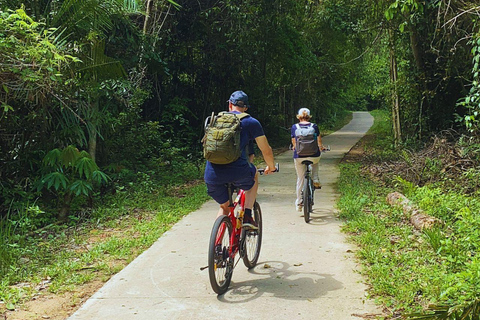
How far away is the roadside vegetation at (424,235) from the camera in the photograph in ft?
13.7

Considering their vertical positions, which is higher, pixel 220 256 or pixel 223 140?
pixel 223 140

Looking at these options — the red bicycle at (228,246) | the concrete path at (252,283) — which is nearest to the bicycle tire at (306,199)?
the concrete path at (252,283)

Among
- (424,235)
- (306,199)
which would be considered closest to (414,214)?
(424,235)

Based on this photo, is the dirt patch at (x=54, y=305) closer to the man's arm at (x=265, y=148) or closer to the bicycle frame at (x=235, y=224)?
the bicycle frame at (x=235, y=224)

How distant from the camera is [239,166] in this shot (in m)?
4.92

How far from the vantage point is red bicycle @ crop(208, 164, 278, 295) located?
15.0 ft

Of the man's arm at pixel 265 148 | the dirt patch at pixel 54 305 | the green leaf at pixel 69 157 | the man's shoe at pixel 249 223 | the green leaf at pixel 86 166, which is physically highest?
the man's arm at pixel 265 148

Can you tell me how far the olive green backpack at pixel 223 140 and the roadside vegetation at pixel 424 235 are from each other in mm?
1854

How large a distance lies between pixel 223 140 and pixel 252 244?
1484 mm

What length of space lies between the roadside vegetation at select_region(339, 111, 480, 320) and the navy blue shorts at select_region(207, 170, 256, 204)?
1546 millimetres

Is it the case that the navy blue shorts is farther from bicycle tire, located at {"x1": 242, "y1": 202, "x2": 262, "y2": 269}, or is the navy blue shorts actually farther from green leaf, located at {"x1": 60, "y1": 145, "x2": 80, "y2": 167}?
green leaf, located at {"x1": 60, "y1": 145, "x2": 80, "y2": 167}

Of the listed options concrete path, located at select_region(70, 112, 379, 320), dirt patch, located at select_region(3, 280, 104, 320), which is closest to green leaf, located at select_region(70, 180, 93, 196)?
concrete path, located at select_region(70, 112, 379, 320)

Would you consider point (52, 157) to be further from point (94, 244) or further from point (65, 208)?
point (94, 244)

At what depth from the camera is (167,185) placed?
Answer: 11531 mm
